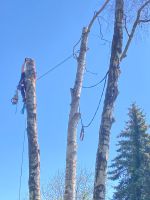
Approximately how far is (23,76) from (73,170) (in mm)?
2348

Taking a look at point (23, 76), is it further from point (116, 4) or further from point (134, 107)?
point (134, 107)

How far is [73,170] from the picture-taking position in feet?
26.7

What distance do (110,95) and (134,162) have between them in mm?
17630

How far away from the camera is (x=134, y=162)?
24344 millimetres

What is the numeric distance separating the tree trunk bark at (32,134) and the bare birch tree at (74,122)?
1.97 feet

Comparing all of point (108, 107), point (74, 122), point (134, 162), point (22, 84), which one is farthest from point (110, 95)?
point (134, 162)

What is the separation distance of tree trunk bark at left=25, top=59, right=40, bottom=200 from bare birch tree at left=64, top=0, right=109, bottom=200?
601mm

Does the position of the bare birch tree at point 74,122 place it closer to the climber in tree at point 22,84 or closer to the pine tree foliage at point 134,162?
the climber in tree at point 22,84

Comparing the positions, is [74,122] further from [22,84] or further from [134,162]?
[134,162]

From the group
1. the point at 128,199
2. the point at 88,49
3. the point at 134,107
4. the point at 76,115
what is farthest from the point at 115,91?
the point at 134,107

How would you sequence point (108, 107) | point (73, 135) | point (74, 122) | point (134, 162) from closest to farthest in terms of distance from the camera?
1. point (108, 107)
2. point (73, 135)
3. point (74, 122)
4. point (134, 162)

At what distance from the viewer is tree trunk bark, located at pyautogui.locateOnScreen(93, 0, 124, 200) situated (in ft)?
21.9

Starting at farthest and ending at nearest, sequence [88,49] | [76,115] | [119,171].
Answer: [119,171] < [88,49] < [76,115]

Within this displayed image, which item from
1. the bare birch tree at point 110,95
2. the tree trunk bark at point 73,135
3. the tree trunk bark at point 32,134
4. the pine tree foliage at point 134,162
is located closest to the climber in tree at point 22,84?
the tree trunk bark at point 32,134
